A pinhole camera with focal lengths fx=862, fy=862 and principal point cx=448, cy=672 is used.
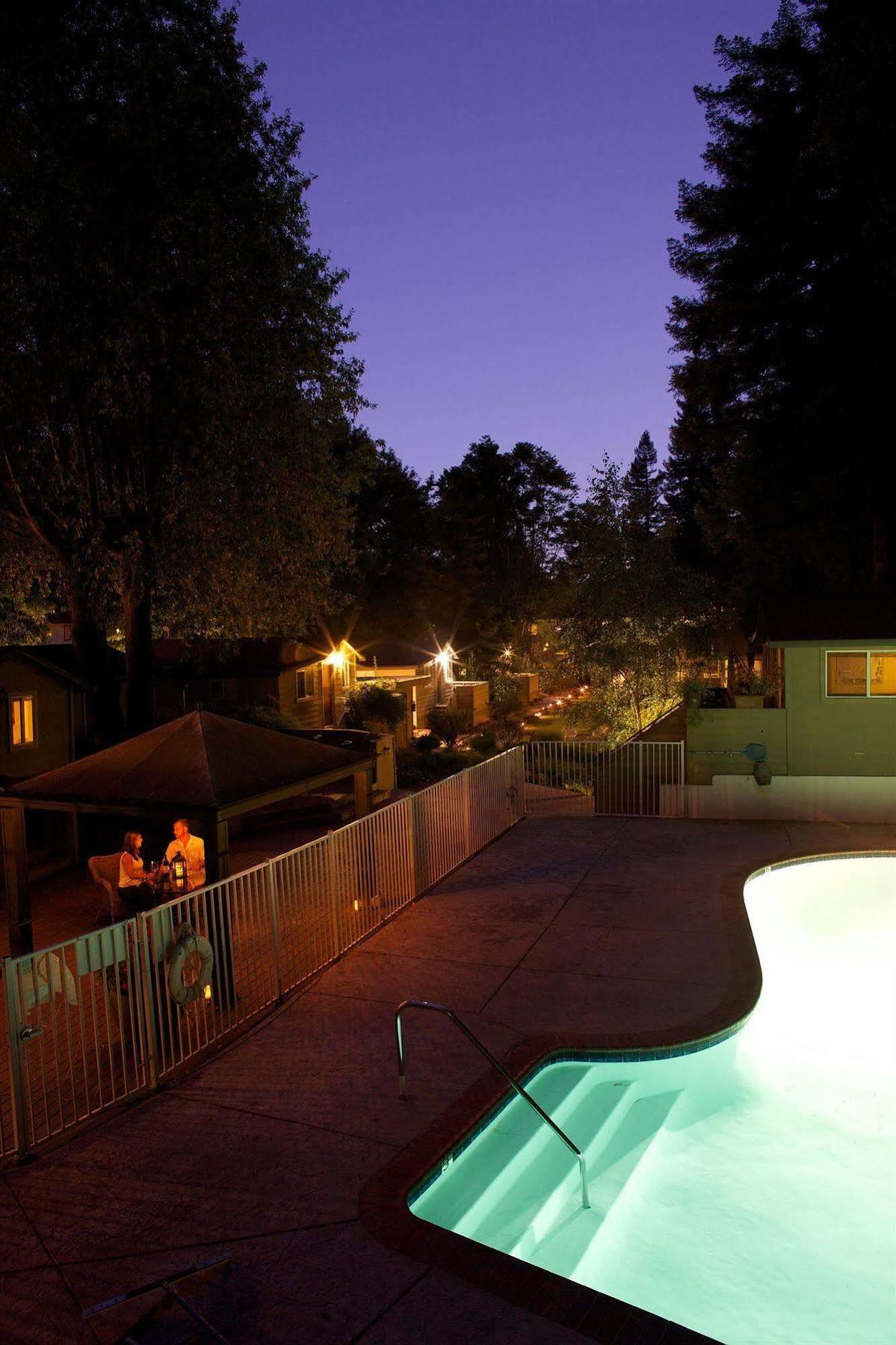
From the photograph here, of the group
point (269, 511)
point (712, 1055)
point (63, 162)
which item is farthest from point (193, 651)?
point (712, 1055)

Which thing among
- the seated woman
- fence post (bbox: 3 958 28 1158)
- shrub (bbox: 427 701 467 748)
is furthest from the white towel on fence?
shrub (bbox: 427 701 467 748)

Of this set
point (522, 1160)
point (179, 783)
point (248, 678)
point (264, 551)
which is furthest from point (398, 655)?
point (522, 1160)

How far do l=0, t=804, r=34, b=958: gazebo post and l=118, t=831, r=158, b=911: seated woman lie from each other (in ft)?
3.01

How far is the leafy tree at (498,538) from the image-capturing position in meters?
61.0

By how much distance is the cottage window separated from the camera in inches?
570

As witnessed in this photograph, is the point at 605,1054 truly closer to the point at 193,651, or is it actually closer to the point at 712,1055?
the point at 712,1055

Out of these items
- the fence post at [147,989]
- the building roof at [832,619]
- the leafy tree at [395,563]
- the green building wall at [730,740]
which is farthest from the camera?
the leafy tree at [395,563]

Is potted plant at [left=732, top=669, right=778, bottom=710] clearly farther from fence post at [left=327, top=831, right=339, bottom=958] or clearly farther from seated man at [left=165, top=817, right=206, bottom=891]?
seated man at [left=165, top=817, right=206, bottom=891]

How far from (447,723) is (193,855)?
2238cm

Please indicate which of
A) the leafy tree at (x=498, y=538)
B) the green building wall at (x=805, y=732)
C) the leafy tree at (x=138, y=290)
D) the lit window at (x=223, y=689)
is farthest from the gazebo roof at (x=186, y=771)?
the leafy tree at (x=498, y=538)

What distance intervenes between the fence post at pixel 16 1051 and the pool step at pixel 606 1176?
315 centimetres

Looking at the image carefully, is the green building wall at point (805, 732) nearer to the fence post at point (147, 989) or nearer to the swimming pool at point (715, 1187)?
the swimming pool at point (715, 1187)

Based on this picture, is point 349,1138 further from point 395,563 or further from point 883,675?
point 395,563

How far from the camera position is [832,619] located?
16219 mm
